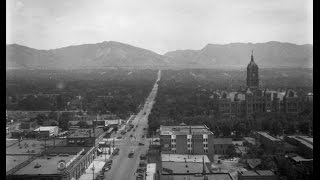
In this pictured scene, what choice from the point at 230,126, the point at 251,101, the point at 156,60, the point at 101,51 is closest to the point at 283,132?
the point at 230,126

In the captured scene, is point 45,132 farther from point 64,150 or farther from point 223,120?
point 223,120

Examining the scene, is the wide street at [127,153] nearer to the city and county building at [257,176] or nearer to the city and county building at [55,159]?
the city and county building at [55,159]

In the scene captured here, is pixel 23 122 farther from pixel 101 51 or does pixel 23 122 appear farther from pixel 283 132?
pixel 101 51

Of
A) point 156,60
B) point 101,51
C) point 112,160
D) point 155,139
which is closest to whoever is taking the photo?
point 112,160

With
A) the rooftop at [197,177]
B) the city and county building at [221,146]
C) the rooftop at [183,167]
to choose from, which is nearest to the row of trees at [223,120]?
the city and county building at [221,146]

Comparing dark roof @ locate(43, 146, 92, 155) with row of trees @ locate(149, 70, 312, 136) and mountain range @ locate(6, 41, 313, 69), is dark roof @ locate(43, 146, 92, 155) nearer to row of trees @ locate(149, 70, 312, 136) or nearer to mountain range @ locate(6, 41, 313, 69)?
row of trees @ locate(149, 70, 312, 136)
